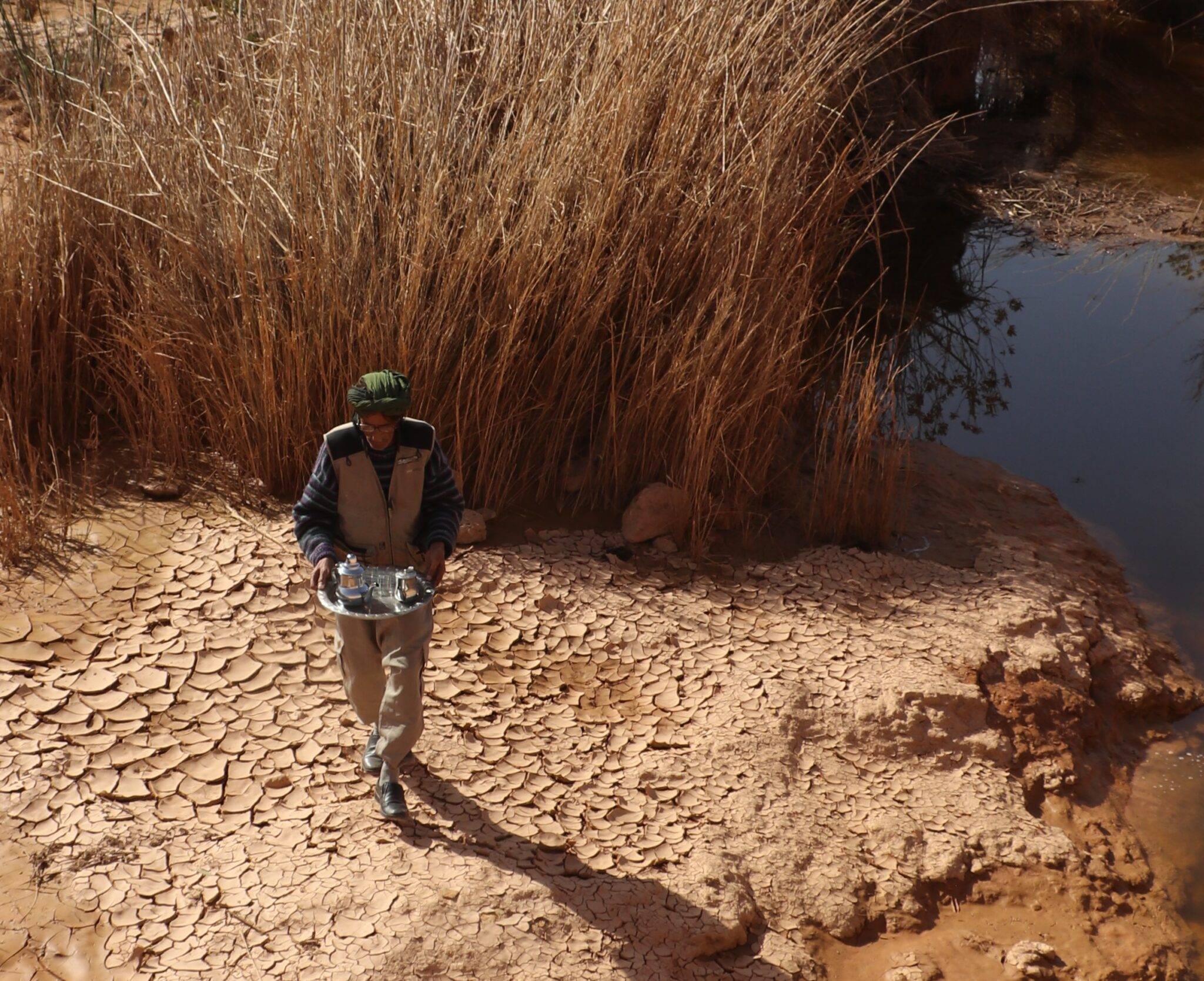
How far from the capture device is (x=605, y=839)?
283 cm

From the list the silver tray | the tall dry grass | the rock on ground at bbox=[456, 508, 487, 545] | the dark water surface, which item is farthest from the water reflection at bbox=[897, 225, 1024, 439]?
the silver tray

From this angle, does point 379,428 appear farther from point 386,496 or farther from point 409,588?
point 409,588

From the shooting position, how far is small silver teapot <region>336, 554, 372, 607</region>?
89.3 inches

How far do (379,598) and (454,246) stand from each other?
73.4 inches

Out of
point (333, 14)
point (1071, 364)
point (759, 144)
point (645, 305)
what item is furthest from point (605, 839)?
point (1071, 364)

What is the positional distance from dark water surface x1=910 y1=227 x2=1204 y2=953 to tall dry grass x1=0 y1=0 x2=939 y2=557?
1.44 meters

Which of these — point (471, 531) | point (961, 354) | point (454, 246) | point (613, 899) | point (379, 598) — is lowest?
point (613, 899)

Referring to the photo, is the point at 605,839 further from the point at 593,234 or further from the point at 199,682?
the point at 593,234

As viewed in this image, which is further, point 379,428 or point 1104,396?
point 1104,396

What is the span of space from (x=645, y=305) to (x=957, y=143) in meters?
4.75

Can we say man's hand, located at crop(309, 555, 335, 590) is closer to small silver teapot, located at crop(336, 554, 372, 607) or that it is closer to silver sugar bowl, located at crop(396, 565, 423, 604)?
small silver teapot, located at crop(336, 554, 372, 607)

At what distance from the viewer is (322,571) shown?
2.34m

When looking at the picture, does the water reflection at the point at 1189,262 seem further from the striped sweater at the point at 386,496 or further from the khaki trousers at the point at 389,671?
the khaki trousers at the point at 389,671

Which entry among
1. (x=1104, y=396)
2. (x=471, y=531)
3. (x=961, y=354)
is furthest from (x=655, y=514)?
(x=1104, y=396)
